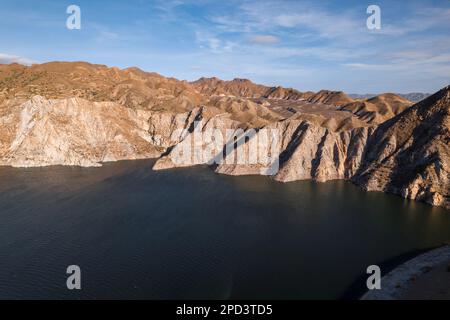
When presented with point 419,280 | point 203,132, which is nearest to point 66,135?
point 203,132

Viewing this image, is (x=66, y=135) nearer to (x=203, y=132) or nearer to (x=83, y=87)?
(x=83, y=87)

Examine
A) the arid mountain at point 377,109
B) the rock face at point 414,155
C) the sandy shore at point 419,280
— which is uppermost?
the arid mountain at point 377,109

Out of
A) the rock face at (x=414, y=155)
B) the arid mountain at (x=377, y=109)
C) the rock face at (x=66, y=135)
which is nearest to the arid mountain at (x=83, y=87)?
the rock face at (x=66, y=135)

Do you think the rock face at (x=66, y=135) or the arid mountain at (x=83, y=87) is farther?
the arid mountain at (x=83, y=87)

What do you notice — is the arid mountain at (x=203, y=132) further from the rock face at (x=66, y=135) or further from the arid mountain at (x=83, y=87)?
the arid mountain at (x=83, y=87)

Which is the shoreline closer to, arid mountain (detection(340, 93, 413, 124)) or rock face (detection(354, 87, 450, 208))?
rock face (detection(354, 87, 450, 208))

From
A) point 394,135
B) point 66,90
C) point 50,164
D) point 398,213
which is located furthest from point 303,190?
point 66,90
